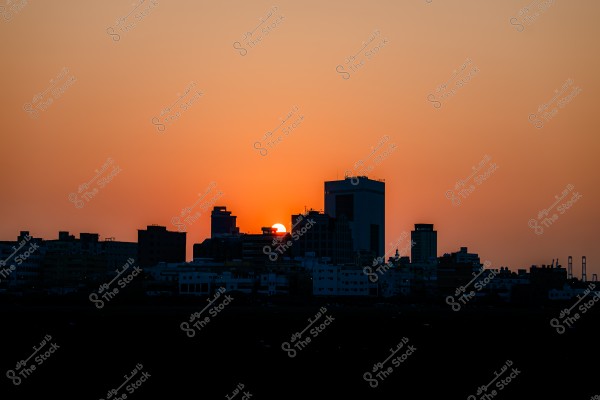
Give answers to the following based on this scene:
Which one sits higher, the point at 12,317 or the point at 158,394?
the point at 12,317

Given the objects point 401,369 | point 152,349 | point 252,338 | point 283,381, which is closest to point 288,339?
point 252,338

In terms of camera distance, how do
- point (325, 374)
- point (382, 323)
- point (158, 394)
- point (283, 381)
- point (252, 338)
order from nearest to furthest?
point (158, 394) → point (283, 381) → point (325, 374) → point (252, 338) → point (382, 323)

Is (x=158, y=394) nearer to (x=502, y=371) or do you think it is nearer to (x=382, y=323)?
(x=502, y=371)

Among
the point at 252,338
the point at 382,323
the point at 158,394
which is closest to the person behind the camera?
the point at 158,394

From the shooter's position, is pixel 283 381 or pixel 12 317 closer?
pixel 283 381

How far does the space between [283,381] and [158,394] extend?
1106cm

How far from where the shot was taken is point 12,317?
174m

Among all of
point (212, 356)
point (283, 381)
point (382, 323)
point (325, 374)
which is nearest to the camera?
point (283, 381)

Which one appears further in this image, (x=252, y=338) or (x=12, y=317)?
(x=12, y=317)

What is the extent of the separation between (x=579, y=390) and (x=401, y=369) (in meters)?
16.8

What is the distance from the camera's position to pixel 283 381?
7875 cm

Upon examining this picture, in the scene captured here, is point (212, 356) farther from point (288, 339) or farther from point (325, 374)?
point (288, 339)

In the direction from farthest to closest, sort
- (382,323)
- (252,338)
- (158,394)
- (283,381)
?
(382,323)
(252,338)
(283,381)
(158,394)

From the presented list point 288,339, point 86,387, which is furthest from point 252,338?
point 86,387
